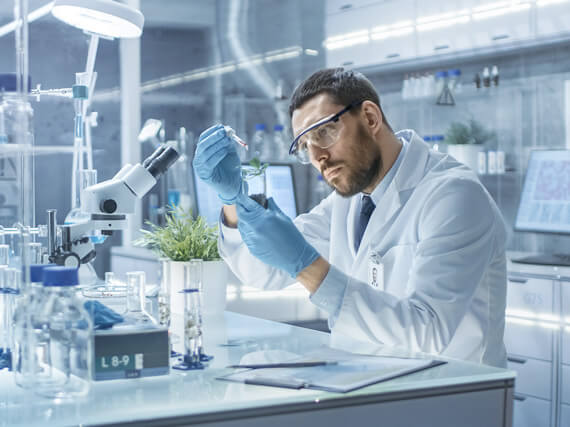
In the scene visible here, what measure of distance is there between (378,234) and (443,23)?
2545 mm

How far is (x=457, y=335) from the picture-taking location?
5.66 feet

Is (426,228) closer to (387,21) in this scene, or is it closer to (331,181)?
(331,181)

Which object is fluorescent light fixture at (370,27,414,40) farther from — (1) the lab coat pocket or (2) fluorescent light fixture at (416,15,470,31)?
(1) the lab coat pocket

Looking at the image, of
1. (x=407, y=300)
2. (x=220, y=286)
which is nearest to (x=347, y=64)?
(x=220, y=286)

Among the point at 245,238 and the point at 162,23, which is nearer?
the point at 245,238

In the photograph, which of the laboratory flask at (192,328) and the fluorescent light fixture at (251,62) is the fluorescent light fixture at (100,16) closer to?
the laboratory flask at (192,328)

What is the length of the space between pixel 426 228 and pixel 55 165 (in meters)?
2.71

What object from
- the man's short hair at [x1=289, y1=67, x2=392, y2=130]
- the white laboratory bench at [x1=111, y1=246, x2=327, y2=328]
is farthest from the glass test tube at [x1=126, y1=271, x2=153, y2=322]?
the white laboratory bench at [x1=111, y1=246, x2=327, y2=328]

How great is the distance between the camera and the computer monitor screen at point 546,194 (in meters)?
3.66

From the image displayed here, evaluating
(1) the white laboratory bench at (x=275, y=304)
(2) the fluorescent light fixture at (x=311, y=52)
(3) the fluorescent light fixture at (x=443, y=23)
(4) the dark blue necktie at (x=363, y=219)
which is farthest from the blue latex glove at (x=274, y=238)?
(2) the fluorescent light fixture at (x=311, y=52)

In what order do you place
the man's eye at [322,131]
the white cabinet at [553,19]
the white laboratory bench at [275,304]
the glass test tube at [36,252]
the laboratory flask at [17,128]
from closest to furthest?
the laboratory flask at [17,128]
the glass test tube at [36,252]
the man's eye at [322,131]
the white laboratory bench at [275,304]
the white cabinet at [553,19]

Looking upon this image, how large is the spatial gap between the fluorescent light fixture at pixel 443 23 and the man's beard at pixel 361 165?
236 centimetres

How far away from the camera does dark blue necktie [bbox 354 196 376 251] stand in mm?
2000

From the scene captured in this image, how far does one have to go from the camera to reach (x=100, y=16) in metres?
1.81
